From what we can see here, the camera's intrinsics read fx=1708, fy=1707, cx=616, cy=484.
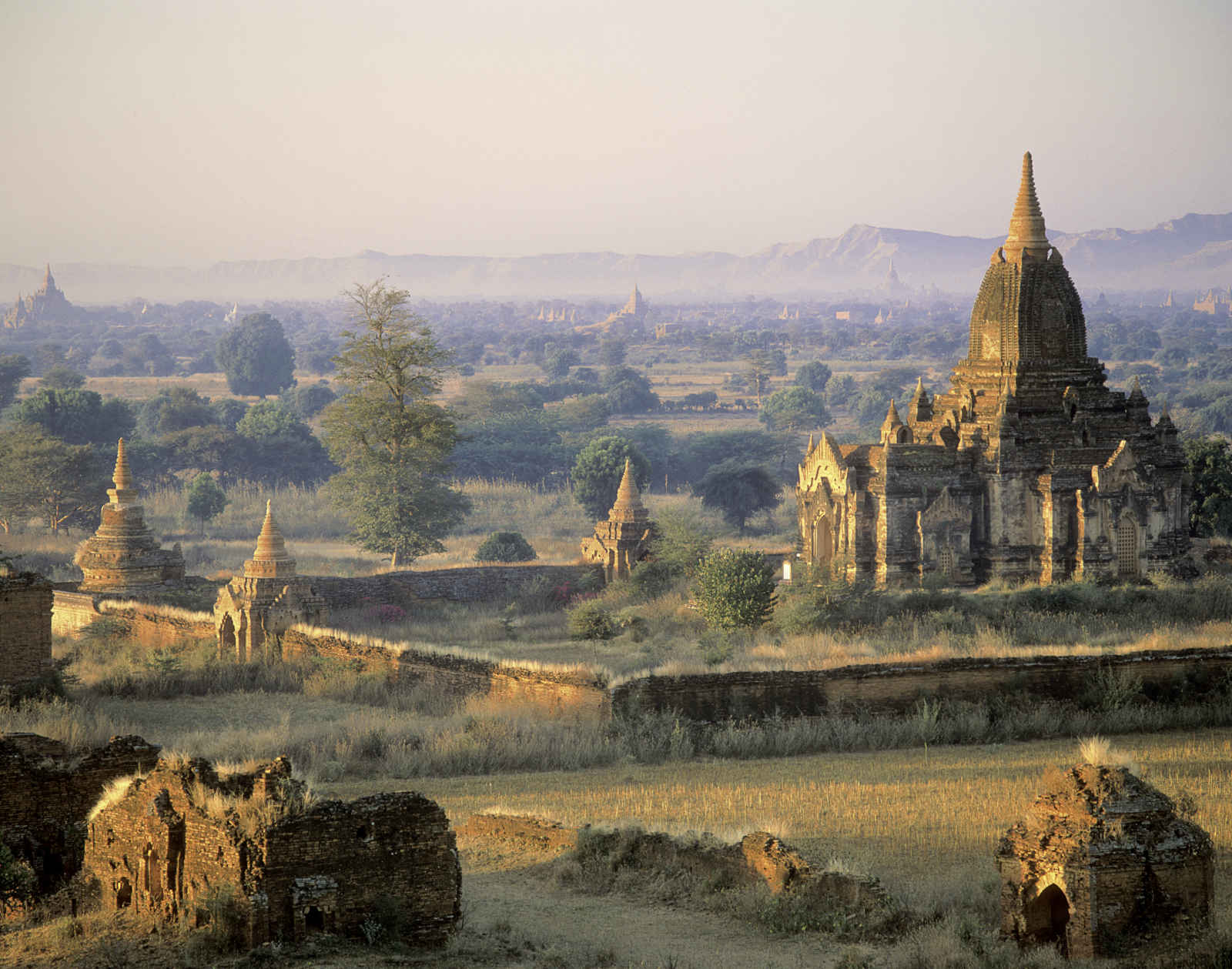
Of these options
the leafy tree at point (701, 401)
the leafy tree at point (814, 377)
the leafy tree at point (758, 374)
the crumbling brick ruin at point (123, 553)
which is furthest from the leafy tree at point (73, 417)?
the leafy tree at point (814, 377)

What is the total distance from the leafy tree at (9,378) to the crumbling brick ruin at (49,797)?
81495 millimetres

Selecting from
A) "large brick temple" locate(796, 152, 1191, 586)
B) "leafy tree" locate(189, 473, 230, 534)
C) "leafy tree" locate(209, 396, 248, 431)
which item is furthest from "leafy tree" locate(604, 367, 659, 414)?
"large brick temple" locate(796, 152, 1191, 586)

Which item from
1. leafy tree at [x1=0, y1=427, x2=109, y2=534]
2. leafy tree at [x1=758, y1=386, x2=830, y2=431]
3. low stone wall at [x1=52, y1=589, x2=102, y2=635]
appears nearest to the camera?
low stone wall at [x1=52, y1=589, x2=102, y2=635]

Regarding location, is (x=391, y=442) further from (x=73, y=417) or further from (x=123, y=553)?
(x=73, y=417)

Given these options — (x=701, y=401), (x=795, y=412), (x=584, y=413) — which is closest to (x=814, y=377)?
(x=701, y=401)

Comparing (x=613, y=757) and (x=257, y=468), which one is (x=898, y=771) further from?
(x=257, y=468)

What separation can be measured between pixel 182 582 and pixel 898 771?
66.6 feet

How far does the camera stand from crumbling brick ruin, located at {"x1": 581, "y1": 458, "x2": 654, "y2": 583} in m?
37.6

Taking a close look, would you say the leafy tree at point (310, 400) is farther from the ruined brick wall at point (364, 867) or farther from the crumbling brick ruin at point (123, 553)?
the ruined brick wall at point (364, 867)

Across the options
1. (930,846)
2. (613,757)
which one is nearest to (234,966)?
(930,846)

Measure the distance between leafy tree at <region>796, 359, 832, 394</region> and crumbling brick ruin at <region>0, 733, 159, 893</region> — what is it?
98.0m

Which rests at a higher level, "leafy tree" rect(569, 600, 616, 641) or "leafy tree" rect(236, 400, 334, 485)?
"leafy tree" rect(236, 400, 334, 485)

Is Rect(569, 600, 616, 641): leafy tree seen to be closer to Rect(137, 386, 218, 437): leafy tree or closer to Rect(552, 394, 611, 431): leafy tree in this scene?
Rect(137, 386, 218, 437): leafy tree

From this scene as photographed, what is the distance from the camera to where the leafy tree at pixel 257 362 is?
10850 centimetres
